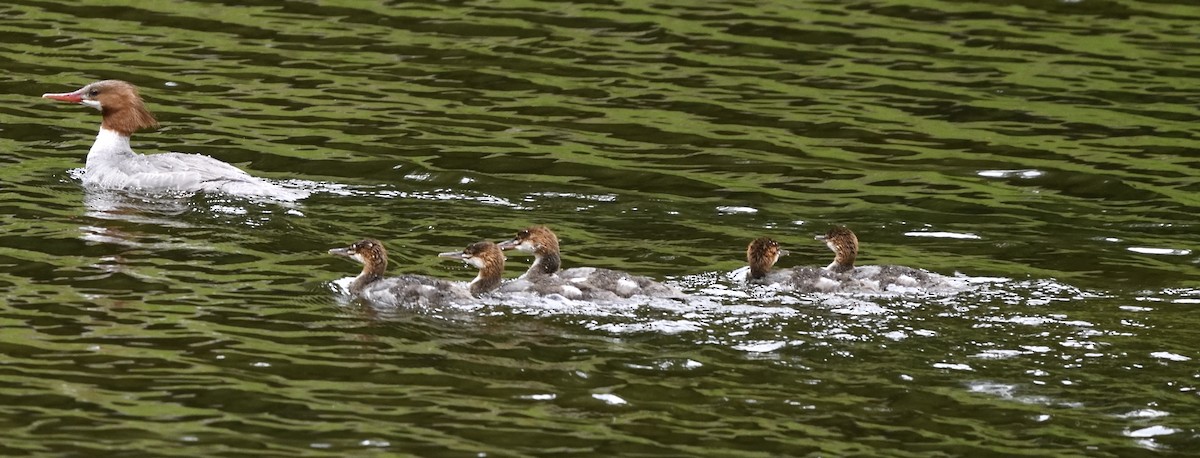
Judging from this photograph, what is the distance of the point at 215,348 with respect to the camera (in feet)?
38.8

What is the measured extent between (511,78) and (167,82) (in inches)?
155

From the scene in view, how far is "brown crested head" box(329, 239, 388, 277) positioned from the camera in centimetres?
1352

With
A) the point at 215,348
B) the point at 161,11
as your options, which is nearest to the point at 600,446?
the point at 215,348

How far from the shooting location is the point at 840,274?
13773 mm

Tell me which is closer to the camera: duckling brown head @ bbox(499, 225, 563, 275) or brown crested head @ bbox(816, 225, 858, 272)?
duckling brown head @ bbox(499, 225, 563, 275)

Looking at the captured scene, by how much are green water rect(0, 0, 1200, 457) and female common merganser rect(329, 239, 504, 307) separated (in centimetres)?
19

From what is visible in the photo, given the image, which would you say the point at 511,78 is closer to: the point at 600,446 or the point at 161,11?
the point at 161,11

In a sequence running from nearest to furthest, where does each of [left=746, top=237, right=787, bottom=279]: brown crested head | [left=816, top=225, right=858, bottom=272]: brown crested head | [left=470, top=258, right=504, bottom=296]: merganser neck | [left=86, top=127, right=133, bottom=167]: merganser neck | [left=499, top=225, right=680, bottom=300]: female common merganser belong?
[left=499, top=225, right=680, bottom=300]: female common merganser, [left=470, top=258, right=504, bottom=296]: merganser neck, [left=746, top=237, right=787, bottom=279]: brown crested head, [left=816, top=225, right=858, bottom=272]: brown crested head, [left=86, top=127, right=133, bottom=167]: merganser neck

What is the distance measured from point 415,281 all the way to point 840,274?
3.12m

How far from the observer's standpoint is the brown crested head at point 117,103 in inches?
714

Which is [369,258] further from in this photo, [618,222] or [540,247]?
[618,222]

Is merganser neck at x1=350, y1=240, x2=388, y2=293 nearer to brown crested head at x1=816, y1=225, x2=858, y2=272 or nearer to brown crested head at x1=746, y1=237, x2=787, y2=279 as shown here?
brown crested head at x1=746, y1=237, x2=787, y2=279

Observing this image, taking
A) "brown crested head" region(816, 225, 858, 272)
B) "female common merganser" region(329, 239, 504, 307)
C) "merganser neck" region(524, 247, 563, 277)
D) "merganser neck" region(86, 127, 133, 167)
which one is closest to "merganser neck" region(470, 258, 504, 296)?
"female common merganser" region(329, 239, 504, 307)

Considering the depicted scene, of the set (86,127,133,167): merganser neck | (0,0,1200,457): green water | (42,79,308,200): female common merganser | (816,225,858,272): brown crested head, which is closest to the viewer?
(0,0,1200,457): green water
